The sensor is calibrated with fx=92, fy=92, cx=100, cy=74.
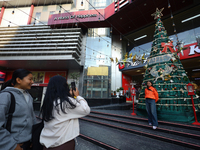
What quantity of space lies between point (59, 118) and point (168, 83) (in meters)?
4.51

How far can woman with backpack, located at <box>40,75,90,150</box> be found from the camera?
930 millimetres

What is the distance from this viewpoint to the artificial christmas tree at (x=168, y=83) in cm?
354

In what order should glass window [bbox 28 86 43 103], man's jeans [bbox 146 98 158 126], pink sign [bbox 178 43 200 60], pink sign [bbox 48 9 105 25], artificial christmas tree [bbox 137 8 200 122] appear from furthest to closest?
pink sign [bbox 48 9 105 25], glass window [bbox 28 86 43 103], pink sign [bbox 178 43 200 60], artificial christmas tree [bbox 137 8 200 122], man's jeans [bbox 146 98 158 126]

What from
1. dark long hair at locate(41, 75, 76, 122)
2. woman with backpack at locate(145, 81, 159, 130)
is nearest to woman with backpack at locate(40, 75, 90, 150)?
dark long hair at locate(41, 75, 76, 122)

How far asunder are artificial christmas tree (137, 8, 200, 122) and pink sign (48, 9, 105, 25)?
8.06 metres

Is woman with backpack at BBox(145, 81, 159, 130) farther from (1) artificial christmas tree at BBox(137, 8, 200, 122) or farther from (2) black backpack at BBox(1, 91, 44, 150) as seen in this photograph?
(2) black backpack at BBox(1, 91, 44, 150)

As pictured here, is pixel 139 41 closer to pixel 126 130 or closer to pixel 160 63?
pixel 160 63

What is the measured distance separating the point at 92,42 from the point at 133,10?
5503 millimetres

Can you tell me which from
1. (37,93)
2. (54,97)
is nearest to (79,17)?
(37,93)

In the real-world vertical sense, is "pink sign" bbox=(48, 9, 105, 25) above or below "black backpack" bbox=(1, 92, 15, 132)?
above

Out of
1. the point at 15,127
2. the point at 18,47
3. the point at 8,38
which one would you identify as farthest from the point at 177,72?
the point at 8,38

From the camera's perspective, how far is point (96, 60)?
1106cm

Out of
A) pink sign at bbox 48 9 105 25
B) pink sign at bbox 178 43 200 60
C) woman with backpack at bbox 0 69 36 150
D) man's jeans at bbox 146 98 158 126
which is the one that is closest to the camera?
woman with backpack at bbox 0 69 36 150

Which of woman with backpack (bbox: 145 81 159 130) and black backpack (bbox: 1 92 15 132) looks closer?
black backpack (bbox: 1 92 15 132)
